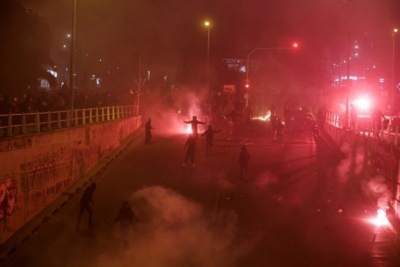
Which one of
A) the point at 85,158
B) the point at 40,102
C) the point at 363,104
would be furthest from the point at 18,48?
the point at 363,104

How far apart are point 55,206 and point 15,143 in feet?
9.49

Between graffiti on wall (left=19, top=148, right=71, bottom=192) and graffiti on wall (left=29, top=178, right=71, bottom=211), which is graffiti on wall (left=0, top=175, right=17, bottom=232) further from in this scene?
graffiti on wall (left=29, top=178, right=71, bottom=211)

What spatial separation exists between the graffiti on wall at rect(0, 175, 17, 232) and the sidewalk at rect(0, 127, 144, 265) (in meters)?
0.53

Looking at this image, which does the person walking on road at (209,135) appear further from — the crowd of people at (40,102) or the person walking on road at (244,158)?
the crowd of people at (40,102)

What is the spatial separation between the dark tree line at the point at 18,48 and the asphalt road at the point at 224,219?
1756 cm

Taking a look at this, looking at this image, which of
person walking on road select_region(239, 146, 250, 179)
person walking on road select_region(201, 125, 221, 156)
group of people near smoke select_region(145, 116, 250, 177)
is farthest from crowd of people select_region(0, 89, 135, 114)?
person walking on road select_region(239, 146, 250, 179)

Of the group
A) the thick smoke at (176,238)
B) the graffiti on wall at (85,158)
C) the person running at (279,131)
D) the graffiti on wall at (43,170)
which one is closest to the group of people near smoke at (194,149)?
the thick smoke at (176,238)

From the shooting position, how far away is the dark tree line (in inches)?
1501

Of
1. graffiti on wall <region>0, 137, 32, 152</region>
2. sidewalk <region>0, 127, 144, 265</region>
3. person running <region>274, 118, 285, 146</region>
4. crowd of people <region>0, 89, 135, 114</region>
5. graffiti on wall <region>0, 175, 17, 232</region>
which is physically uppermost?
crowd of people <region>0, 89, 135, 114</region>

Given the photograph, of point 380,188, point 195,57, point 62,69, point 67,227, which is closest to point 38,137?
point 67,227

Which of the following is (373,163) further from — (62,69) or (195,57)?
(62,69)

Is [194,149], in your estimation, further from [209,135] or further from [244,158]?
[244,158]

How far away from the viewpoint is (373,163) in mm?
20000

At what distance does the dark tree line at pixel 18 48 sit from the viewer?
125ft
